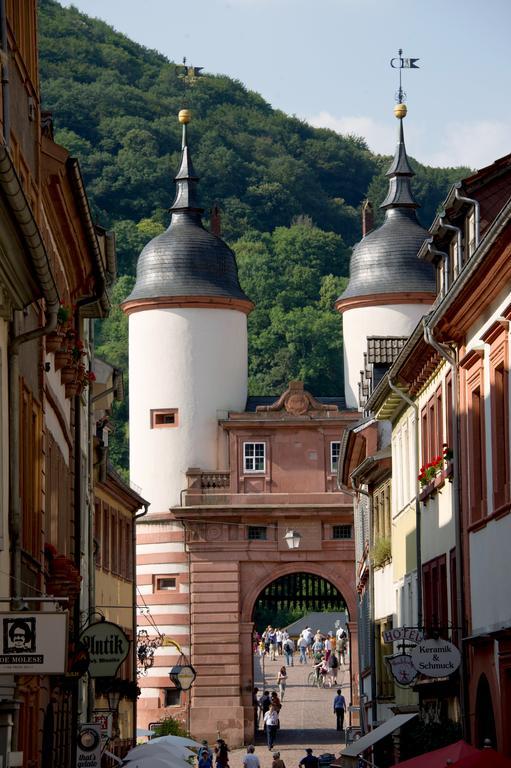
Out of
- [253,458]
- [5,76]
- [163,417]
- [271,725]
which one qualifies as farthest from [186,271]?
[5,76]

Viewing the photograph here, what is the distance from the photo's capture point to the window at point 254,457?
67188 mm

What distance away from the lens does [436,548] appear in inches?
1222

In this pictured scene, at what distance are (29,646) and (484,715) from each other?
1115cm

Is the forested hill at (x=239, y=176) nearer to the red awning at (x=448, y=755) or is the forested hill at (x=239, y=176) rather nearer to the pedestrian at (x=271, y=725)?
the pedestrian at (x=271, y=725)

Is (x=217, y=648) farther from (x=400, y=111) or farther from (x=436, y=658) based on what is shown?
(x=436, y=658)

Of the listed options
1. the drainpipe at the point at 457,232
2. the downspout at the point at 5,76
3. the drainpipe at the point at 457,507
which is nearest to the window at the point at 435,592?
the drainpipe at the point at 457,507

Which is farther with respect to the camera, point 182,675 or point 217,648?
point 217,648

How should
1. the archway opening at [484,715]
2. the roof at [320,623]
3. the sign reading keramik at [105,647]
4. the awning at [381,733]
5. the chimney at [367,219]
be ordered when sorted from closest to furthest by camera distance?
the archway opening at [484,715] < the sign reading keramik at [105,647] < the awning at [381,733] < the chimney at [367,219] < the roof at [320,623]

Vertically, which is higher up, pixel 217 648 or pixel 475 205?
pixel 475 205

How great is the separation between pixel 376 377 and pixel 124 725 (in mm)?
11888

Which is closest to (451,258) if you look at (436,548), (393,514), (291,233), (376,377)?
(436,548)

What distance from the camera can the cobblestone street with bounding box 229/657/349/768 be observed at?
191 ft

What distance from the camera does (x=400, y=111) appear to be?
73.5 m

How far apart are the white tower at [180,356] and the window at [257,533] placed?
2761 mm
